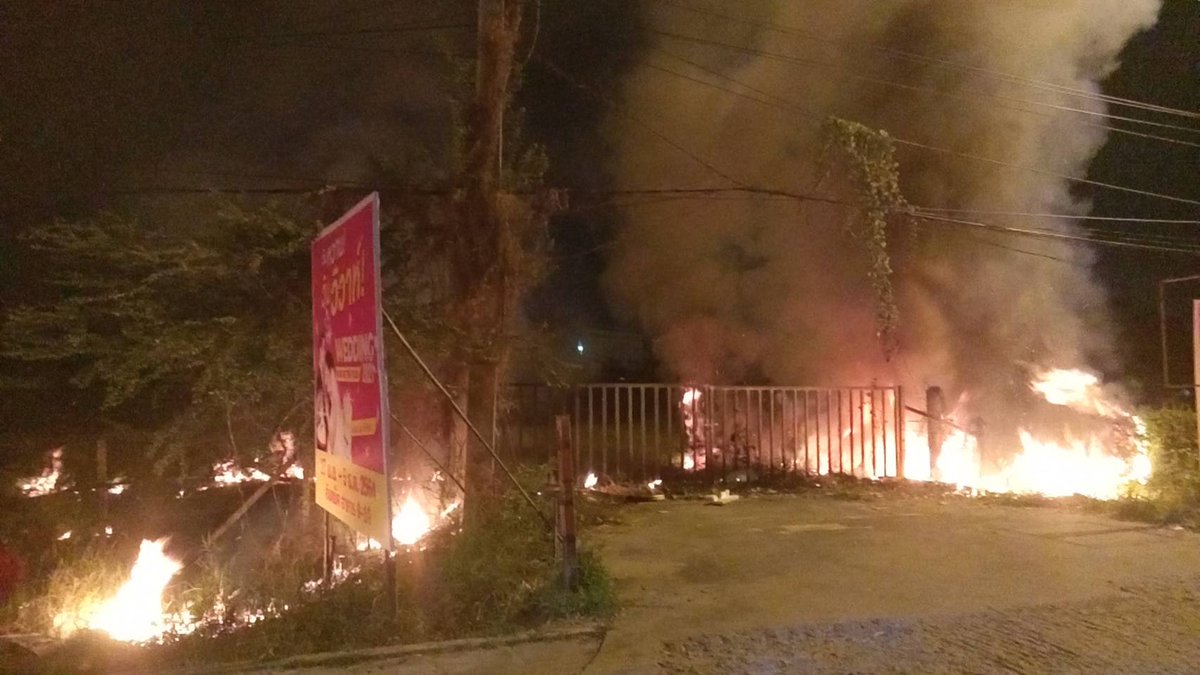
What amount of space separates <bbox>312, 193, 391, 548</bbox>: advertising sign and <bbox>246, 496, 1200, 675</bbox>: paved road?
1.08 m

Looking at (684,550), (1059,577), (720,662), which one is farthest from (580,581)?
(1059,577)

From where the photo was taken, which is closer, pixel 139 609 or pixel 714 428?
pixel 139 609

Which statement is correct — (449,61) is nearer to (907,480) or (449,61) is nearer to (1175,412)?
(907,480)

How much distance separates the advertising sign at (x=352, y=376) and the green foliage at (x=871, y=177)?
8.62 meters

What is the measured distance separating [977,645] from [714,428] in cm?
695

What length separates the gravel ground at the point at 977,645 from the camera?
5.02 m

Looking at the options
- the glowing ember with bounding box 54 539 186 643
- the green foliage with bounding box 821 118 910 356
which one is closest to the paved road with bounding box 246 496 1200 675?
the glowing ember with bounding box 54 539 186 643

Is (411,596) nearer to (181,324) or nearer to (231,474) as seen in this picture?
(231,474)

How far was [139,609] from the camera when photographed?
6.96 m

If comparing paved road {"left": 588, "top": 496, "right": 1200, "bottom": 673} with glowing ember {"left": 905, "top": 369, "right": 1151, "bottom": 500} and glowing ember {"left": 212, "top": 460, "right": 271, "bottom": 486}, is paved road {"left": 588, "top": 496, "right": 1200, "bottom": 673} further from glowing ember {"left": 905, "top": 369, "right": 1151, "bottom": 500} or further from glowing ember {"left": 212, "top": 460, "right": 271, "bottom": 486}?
glowing ember {"left": 212, "top": 460, "right": 271, "bottom": 486}

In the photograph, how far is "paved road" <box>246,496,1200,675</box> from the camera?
5.16m

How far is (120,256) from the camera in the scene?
744 centimetres

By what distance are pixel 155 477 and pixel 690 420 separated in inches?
267

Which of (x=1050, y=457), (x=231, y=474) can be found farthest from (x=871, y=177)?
(x=231, y=474)
